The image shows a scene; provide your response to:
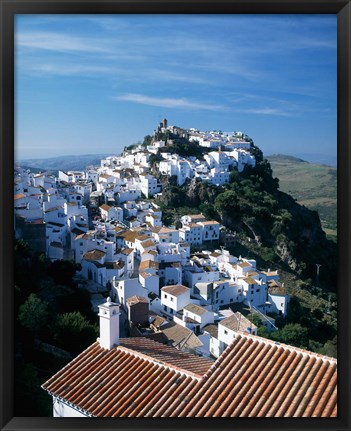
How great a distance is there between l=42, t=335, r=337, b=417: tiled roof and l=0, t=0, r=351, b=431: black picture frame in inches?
1.6

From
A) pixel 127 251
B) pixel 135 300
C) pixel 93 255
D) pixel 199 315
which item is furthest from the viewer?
pixel 127 251

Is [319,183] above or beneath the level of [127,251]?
above

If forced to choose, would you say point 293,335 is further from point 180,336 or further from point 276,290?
point 276,290

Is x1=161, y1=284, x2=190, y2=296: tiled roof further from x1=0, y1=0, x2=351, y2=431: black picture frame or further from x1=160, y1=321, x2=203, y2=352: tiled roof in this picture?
x1=0, y1=0, x2=351, y2=431: black picture frame

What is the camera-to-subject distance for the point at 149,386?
5.67 ft

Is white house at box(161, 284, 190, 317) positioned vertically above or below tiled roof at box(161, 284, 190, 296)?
below

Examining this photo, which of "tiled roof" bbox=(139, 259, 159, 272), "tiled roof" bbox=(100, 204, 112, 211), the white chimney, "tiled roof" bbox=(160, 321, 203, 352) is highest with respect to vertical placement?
"tiled roof" bbox=(100, 204, 112, 211)

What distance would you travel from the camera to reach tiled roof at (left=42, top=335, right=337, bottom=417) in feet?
5.18

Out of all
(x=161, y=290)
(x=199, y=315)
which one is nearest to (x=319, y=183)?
(x=199, y=315)

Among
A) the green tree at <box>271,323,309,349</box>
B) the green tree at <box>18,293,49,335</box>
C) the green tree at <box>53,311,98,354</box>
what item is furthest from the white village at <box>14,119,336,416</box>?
the green tree at <box>18,293,49,335</box>
